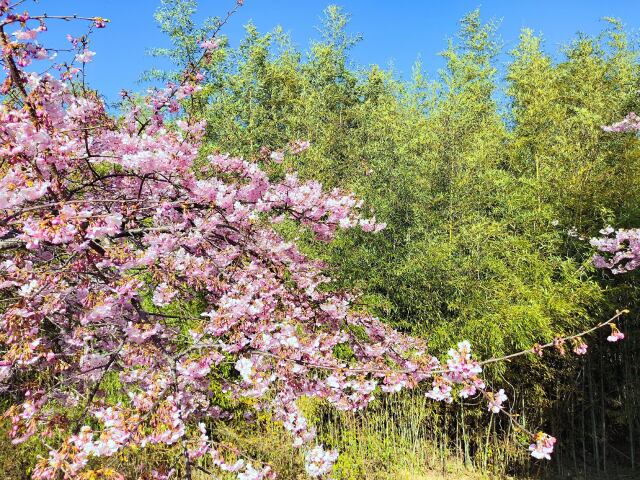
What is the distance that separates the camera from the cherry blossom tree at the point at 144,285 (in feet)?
5.37

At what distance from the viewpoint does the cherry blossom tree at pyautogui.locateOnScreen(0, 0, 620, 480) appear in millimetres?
1638

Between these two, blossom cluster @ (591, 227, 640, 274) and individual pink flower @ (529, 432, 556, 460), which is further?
blossom cluster @ (591, 227, 640, 274)

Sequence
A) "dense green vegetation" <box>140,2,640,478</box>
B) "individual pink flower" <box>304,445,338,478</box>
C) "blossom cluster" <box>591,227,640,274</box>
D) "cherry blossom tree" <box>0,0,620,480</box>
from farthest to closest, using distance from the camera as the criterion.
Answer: "dense green vegetation" <box>140,2,640,478</box> < "blossom cluster" <box>591,227,640,274</box> < "individual pink flower" <box>304,445,338,478</box> < "cherry blossom tree" <box>0,0,620,480</box>

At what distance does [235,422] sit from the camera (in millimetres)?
5098

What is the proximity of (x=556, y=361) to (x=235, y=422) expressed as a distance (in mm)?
3563

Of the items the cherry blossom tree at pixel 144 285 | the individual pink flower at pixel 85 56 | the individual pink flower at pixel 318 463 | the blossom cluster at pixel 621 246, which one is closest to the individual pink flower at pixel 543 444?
the cherry blossom tree at pixel 144 285

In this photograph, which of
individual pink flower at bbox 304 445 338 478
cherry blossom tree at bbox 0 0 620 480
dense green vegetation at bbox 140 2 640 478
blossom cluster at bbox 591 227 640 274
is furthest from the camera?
dense green vegetation at bbox 140 2 640 478

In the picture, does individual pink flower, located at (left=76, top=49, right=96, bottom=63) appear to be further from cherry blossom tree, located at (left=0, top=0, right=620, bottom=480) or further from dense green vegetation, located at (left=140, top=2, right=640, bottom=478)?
dense green vegetation, located at (left=140, top=2, right=640, bottom=478)

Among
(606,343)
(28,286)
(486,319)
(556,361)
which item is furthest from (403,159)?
(28,286)

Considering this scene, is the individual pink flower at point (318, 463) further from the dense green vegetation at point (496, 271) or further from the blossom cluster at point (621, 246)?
the blossom cluster at point (621, 246)

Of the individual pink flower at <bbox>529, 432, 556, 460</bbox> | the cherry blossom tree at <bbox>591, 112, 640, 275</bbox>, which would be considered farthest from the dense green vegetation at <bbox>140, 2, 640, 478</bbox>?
the individual pink flower at <bbox>529, 432, 556, 460</bbox>

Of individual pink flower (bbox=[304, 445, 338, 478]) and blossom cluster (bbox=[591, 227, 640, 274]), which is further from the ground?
blossom cluster (bbox=[591, 227, 640, 274])

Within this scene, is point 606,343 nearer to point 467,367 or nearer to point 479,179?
point 479,179

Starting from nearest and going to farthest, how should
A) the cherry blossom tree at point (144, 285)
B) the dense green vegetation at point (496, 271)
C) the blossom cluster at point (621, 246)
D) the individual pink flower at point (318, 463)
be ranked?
the cherry blossom tree at point (144, 285)
the individual pink flower at point (318, 463)
the blossom cluster at point (621, 246)
the dense green vegetation at point (496, 271)
